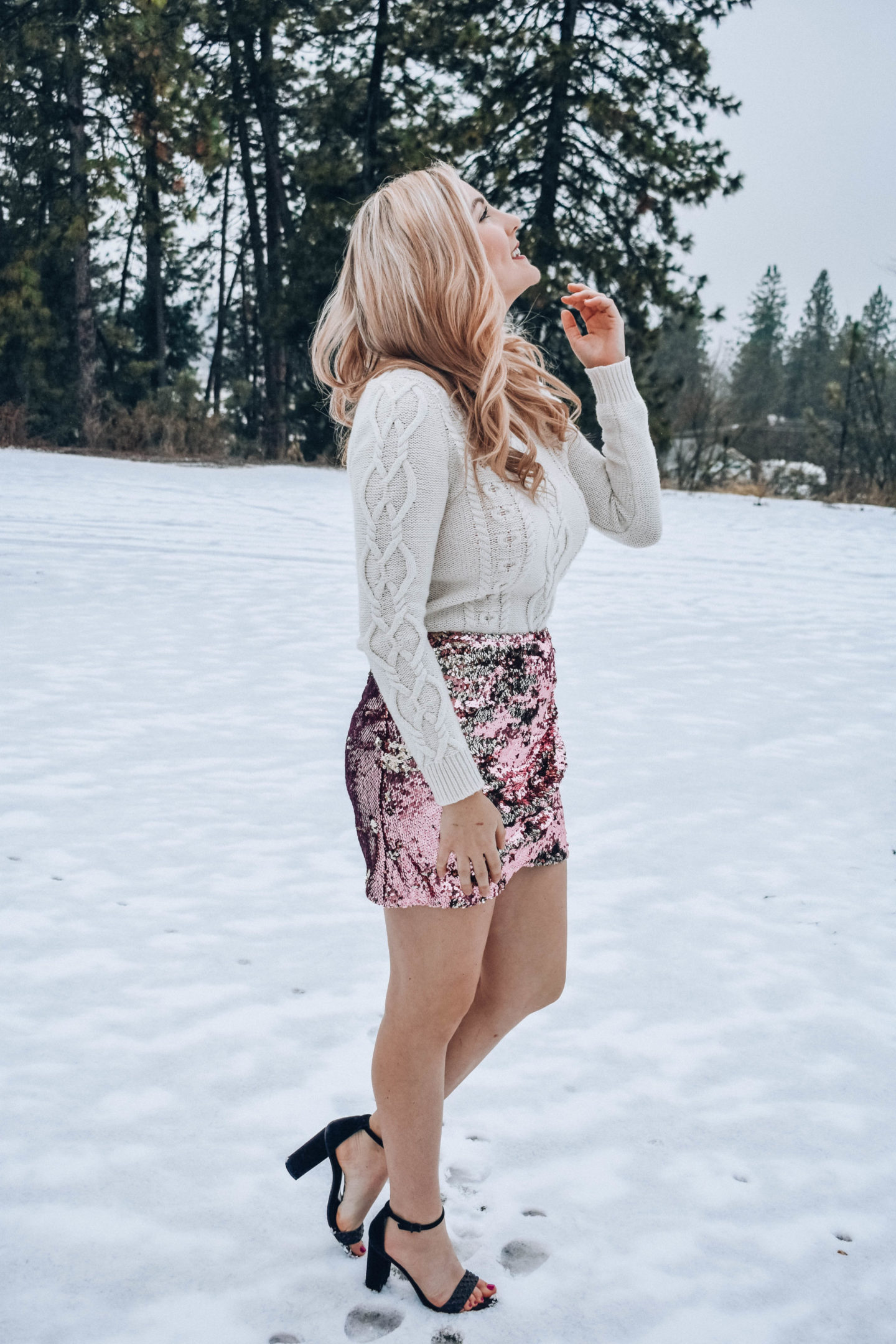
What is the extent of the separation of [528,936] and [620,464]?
31.4 inches

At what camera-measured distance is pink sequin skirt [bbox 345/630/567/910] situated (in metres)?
1.58

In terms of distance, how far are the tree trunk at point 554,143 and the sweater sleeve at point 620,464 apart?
628 inches

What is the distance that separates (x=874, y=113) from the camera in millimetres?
29531

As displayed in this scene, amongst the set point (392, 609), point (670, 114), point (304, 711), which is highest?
point (670, 114)

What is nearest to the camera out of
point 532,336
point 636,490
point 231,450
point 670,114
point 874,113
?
point 636,490

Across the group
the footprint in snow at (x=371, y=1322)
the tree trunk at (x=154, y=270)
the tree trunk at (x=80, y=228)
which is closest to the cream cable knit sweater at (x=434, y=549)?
the footprint in snow at (x=371, y=1322)

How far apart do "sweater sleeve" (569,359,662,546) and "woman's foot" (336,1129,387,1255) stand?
3.55 feet

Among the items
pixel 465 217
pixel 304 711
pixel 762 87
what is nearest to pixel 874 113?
pixel 762 87

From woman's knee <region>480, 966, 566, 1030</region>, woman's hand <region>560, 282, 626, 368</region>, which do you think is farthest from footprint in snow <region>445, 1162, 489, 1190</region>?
woman's hand <region>560, 282, 626, 368</region>

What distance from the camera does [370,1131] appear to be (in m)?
1.84

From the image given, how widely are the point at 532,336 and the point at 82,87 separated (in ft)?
26.6

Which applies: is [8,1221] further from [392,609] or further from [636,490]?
[636,490]

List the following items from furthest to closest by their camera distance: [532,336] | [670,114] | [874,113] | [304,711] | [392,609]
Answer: [874,113], [532,336], [670,114], [304,711], [392,609]

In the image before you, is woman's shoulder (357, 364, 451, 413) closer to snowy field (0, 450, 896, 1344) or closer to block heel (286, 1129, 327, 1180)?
block heel (286, 1129, 327, 1180)
